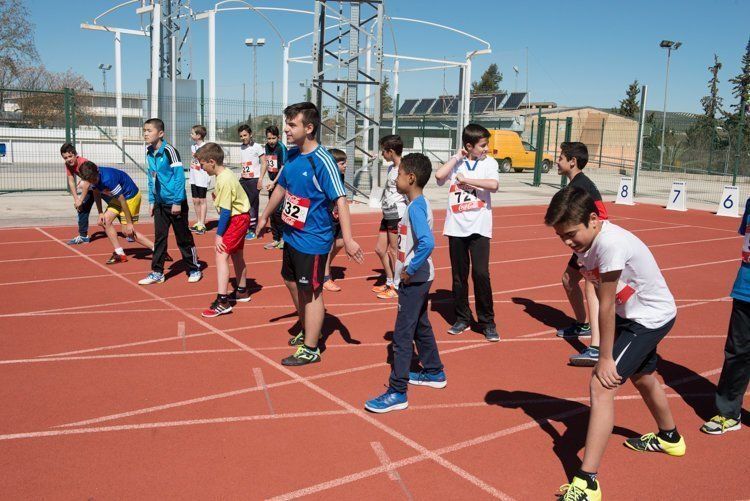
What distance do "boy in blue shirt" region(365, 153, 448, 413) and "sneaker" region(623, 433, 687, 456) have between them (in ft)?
5.06

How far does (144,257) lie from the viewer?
1008cm

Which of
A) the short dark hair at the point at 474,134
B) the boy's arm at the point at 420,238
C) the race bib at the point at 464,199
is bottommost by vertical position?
the boy's arm at the point at 420,238

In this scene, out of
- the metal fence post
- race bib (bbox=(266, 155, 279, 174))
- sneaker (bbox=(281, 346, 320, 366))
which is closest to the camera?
sneaker (bbox=(281, 346, 320, 366))

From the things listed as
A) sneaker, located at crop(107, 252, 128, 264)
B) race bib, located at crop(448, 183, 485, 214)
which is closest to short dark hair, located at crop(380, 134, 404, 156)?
race bib, located at crop(448, 183, 485, 214)

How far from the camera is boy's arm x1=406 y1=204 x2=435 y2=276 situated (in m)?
4.53

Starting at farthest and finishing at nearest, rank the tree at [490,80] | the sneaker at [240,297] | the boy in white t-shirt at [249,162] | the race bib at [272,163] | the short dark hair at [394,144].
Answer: the tree at [490,80] < the boy in white t-shirt at [249,162] < the race bib at [272,163] < the sneaker at [240,297] < the short dark hair at [394,144]

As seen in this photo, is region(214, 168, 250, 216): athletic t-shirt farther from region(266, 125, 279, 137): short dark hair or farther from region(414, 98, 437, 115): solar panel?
region(414, 98, 437, 115): solar panel

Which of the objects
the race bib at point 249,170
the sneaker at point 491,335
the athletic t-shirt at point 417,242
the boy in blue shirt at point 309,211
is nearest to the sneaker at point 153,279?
the boy in blue shirt at point 309,211

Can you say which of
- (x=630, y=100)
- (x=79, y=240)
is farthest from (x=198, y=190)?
(x=630, y=100)

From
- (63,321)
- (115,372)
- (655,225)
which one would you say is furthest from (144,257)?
(655,225)

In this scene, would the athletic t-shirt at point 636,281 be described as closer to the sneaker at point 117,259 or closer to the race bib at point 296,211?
the race bib at point 296,211

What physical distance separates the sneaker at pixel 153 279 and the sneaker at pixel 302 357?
3.53m

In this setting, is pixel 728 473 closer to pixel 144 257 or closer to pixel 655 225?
pixel 144 257

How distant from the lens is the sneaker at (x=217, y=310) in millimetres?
6852
